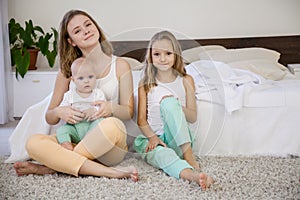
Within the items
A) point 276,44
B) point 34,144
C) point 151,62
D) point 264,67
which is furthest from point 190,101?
point 276,44

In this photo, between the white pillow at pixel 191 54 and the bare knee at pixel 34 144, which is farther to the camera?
the white pillow at pixel 191 54

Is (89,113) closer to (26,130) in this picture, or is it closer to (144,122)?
(144,122)

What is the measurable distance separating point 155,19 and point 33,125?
6.17ft

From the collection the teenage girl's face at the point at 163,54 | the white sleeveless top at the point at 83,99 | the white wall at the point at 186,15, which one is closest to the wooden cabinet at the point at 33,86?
the white wall at the point at 186,15

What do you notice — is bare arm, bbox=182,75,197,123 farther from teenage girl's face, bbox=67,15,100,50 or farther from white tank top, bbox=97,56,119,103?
teenage girl's face, bbox=67,15,100,50

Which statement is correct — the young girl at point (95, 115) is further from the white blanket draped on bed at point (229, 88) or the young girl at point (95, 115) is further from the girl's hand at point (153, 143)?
the white blanket draped on bed at point (229, 88)

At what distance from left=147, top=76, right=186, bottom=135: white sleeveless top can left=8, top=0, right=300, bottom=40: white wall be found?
5.57ft

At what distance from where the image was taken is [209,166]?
2004 mm

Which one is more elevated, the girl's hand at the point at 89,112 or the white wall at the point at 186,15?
the white wall at the point at 186,15

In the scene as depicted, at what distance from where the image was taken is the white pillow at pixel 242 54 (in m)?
3.32

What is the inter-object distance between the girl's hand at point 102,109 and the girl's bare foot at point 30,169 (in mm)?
296

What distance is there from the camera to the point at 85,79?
6.52 feet

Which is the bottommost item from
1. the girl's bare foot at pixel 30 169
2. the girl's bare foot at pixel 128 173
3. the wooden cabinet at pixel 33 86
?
the wooden cabinet at pixel 33 86

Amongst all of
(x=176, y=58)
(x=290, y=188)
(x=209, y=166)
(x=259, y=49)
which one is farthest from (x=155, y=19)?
(x=290, y=188)
